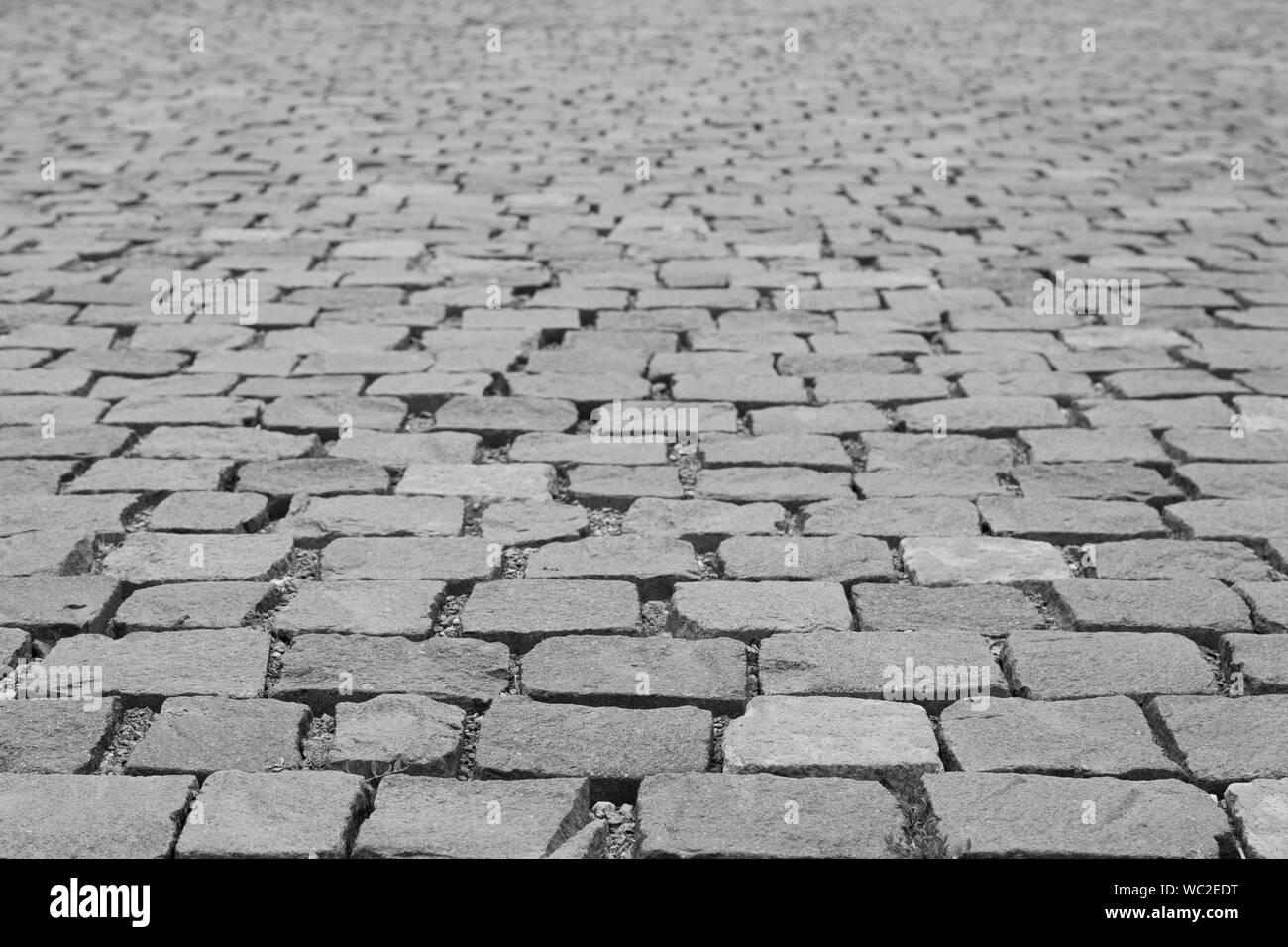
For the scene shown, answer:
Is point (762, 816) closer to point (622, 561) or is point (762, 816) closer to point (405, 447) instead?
point (622, 561)

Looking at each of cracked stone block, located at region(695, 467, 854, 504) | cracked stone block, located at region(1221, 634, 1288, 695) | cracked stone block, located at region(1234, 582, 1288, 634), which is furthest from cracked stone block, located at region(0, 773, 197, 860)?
cracked stone block, located at region(1234, 582, 1288, 634)

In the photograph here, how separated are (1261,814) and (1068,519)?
123cm

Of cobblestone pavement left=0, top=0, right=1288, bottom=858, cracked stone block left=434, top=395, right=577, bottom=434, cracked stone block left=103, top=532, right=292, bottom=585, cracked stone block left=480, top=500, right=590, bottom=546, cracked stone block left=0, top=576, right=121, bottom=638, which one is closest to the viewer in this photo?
cobblestone pavement left=0, top=0, right=1288, bottom=858

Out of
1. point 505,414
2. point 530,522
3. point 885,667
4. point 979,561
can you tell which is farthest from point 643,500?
point 885,667

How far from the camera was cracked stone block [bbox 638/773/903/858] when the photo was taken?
85.7 inches

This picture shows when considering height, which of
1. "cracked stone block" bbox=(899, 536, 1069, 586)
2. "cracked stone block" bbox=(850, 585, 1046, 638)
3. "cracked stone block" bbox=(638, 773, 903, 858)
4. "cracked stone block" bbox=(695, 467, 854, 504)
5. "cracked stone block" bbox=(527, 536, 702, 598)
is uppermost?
"cracked stone block" bbox=(695, 467, 854, 504)

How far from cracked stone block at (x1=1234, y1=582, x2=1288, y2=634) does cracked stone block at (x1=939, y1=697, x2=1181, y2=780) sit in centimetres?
49

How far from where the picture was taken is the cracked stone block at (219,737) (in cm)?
239

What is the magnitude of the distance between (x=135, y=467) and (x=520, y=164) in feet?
14.2

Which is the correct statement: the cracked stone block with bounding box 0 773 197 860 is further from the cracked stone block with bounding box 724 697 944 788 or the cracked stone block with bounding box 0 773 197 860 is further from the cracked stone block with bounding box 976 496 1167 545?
the cracked stone block with bounding box 976 496 1167 545

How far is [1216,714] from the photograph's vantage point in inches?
100

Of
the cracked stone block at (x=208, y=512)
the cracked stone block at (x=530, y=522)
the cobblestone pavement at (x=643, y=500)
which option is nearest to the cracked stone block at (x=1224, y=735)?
the cobblestone pavement at (x=643, y=500)

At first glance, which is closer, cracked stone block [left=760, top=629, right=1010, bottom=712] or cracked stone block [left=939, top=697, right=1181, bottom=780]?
cracked stone block [left=939, top=697, right=1181, bottom=780]
